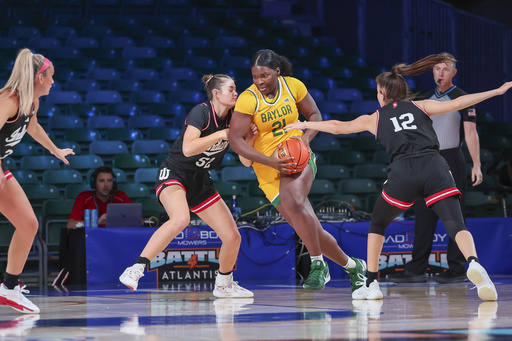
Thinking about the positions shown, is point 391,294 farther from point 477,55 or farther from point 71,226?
point 477,55

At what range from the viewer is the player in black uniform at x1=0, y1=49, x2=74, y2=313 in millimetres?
4426

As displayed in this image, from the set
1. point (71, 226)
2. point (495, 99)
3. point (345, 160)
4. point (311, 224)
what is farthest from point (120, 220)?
point (495, 99)

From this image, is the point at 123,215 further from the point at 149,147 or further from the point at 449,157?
the point at 449,157

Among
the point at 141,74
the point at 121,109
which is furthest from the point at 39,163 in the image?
the point at 141,74

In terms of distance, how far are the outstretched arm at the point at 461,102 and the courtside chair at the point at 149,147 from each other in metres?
6.24

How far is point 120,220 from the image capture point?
799cm

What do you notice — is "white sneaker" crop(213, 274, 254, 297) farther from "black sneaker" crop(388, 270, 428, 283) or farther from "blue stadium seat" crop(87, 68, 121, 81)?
"blue stadium seat" crop(87, 68, 121, 81)

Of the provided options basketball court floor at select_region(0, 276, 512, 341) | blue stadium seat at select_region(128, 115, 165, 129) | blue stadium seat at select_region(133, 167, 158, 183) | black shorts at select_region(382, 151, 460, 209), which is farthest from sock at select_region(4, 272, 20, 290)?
blue stadium seat at select_region(128, 115, 165, 129)

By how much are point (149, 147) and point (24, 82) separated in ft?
21.2

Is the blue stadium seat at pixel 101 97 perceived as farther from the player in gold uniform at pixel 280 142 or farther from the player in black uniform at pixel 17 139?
the player in black uniform at pixel 17 139

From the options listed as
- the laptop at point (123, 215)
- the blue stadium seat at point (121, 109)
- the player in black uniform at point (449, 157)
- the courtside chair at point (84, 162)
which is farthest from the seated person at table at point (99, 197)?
the blue stadium seat at point (121, 109)

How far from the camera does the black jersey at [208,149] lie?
554 centimetres

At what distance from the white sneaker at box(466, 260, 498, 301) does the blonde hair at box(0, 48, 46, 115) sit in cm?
284

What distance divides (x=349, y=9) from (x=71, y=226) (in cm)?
1034
